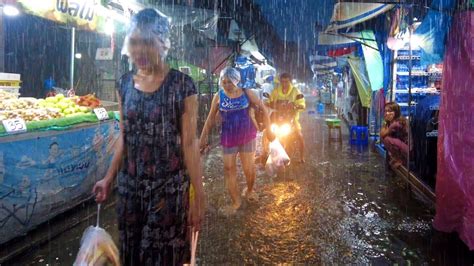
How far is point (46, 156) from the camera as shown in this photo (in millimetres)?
4641

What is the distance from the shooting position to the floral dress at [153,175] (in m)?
2.32

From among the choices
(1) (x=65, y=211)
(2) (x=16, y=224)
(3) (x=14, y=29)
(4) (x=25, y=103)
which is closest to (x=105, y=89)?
(3) (x=14, y=29)

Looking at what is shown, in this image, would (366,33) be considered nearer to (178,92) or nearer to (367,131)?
(367,131)

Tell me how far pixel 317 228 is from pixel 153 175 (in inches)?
121

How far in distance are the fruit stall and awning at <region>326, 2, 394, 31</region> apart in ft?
21.7

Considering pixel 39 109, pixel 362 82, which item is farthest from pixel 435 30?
pixel 362 82

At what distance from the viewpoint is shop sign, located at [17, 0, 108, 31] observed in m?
5.74

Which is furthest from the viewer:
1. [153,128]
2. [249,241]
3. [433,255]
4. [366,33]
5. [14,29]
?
[366,33]

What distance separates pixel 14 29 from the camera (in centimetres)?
973

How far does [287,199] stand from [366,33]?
770cm

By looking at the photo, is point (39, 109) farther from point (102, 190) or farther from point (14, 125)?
point (102, 190)

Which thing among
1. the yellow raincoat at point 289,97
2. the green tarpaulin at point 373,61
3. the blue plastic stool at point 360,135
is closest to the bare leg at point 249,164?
the yellow raincoat at point 289,97

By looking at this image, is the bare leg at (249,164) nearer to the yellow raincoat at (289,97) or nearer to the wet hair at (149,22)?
the yellow raincoat at (289,97)

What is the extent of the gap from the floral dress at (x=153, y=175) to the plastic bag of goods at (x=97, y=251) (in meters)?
0.19
